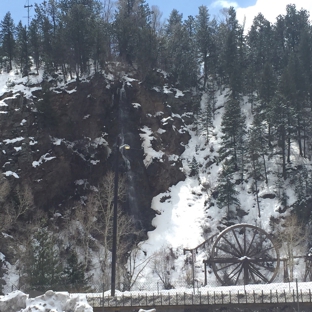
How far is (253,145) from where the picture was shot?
49.6 meters

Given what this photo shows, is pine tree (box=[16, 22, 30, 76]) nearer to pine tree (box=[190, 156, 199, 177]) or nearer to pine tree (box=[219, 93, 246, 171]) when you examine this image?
pine tree (box=[190, 156, 199, 177])

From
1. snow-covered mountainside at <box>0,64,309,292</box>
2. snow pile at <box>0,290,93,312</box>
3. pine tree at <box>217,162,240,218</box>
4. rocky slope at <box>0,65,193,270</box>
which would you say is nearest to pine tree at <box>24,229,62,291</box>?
snow-covered mountainside at <box>0,64,309,292</box>

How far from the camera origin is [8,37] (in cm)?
6675

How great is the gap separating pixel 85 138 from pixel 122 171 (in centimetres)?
619

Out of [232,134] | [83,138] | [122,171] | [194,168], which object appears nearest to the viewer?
[122,171]

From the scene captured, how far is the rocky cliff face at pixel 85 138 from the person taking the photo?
153 ft

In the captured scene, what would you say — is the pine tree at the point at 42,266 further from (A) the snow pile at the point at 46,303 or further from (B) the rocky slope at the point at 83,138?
(A) the snow pile at the point at 46,303

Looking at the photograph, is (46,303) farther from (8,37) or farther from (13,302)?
(8,37)

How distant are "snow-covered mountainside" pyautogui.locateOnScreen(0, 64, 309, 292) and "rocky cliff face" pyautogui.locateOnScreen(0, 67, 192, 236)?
0.35ft

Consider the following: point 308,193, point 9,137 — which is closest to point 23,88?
point 9,137

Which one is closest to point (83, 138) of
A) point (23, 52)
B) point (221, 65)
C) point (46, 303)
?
point (23, 52)

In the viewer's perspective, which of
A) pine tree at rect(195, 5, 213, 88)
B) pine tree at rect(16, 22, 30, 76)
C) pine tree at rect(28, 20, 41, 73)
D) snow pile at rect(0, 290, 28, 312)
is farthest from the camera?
pine tree at rect(195, 5, 213, 88)

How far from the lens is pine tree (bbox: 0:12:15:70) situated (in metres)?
66.2

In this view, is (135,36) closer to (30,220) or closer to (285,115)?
(285,115)
